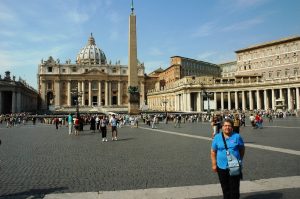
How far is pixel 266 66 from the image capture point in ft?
266

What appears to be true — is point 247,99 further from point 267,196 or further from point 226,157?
point 226,157

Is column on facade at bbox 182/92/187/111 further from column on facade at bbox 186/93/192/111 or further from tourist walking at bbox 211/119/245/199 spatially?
tourist walking at bbox 211/119/245/199

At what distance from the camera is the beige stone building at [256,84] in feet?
224

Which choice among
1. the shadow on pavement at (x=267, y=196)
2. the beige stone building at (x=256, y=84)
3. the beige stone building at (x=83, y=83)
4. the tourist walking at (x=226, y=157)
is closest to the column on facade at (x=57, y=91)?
the beige stone building at (x=83, y=83)

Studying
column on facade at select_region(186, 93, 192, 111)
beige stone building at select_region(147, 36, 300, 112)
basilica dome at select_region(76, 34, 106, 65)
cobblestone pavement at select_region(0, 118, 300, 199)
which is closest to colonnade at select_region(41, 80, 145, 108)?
Answer: basilica dome at select_region(76, 34, 106, 65)

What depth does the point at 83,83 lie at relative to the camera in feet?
356

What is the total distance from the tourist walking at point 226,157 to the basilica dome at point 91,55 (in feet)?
421

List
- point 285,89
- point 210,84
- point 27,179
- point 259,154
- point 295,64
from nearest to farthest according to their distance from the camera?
point 27,179, point 259,154, point 285,89, point 295,64, point 210,84

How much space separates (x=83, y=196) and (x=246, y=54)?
3426 inches

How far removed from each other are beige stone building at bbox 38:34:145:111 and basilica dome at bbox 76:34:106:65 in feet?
62.2

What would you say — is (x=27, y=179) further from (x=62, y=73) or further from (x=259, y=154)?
(x=62, y=73)

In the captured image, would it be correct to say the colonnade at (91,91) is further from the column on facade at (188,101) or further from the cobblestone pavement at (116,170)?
the cobblestone pavement at (116,170)

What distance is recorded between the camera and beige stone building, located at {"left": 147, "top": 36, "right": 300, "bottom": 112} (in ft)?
224

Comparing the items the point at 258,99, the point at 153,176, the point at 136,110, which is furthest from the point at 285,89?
the point at 153,176
